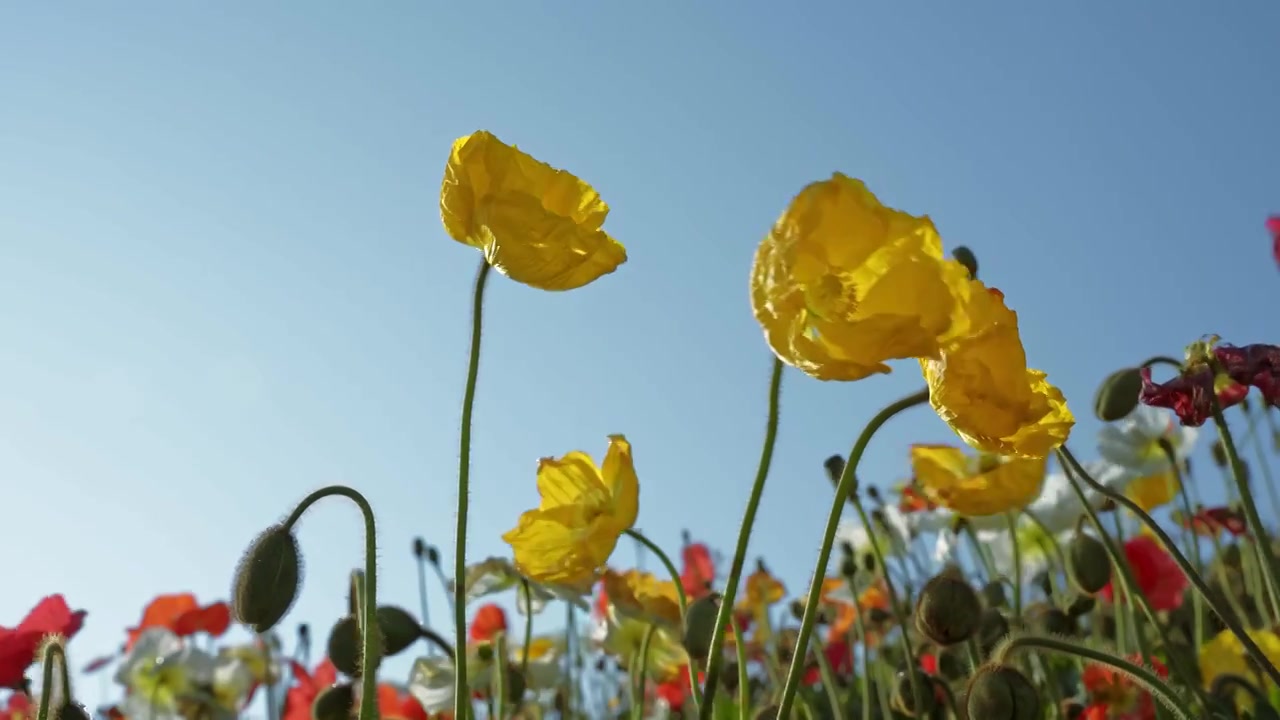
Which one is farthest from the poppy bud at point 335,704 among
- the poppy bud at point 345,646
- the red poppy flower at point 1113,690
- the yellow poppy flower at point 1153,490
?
the yellow poppy flower at point 1153,490

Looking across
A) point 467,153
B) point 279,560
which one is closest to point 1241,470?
point 467,153

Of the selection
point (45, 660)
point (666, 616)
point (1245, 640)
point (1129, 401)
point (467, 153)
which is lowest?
point (1245, 640)

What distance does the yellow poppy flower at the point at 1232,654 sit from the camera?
212 cm

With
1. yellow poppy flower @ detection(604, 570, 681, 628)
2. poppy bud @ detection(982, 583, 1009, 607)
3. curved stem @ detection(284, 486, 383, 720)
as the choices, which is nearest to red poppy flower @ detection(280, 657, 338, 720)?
yellow poppy flower @ detection(604, 570, 681, 628)

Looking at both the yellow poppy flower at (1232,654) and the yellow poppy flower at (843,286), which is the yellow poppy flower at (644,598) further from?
the yellow poppy flower at (843,286)

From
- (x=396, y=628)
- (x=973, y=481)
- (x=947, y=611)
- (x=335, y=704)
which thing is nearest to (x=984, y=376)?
(x=947, y=611)

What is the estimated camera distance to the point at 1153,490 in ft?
9.81

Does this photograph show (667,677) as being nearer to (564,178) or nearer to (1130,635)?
(1130,635)

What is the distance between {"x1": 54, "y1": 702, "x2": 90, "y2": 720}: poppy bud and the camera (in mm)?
1322

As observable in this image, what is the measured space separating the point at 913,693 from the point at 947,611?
0.36 metres

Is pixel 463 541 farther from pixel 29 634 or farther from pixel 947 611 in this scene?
pixel 29 634

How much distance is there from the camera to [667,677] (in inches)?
129

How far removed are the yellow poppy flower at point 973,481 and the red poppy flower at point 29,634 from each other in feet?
4.54

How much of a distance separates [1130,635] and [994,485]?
57.3 inches
